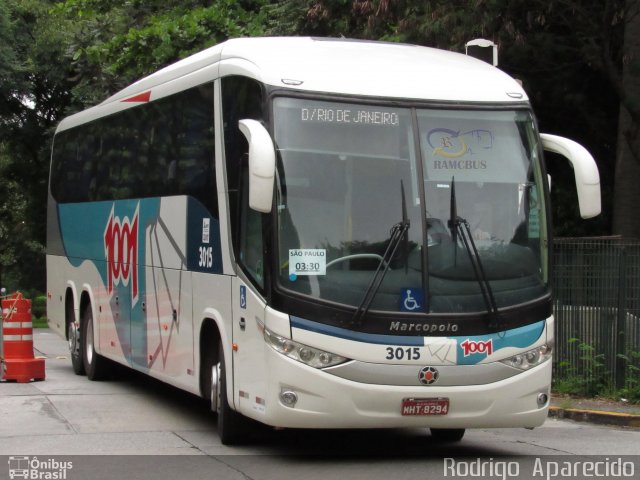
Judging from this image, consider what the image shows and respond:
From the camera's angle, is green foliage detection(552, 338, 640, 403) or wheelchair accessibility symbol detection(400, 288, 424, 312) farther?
green foliage detection(552, 338, 640, 403)

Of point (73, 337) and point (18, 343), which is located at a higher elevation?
point (18, 343)

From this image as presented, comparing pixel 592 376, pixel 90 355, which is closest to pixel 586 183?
pixel 592 376

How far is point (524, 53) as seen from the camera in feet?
70.9

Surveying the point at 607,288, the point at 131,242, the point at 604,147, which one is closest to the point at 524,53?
the point at 604,147

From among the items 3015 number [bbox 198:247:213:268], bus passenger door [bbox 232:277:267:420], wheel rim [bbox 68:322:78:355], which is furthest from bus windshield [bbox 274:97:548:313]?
wheel rim [bbox 68:322:78:355]

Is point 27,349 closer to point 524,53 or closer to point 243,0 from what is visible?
point 524,53

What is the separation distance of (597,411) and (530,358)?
409 centimetres

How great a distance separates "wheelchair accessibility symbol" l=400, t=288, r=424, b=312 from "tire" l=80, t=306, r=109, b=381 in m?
8.43

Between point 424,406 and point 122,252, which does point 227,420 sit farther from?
point 122,252

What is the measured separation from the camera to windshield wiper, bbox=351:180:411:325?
9.37 metres

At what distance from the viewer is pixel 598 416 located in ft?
44.3

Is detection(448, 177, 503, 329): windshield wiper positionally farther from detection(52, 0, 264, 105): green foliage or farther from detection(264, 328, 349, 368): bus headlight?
detection(52, 0, 264, 105): green foliage

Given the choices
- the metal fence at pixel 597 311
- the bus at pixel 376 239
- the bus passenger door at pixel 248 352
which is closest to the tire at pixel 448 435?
the bus at pixel 376 239

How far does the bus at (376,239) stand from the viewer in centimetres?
941
